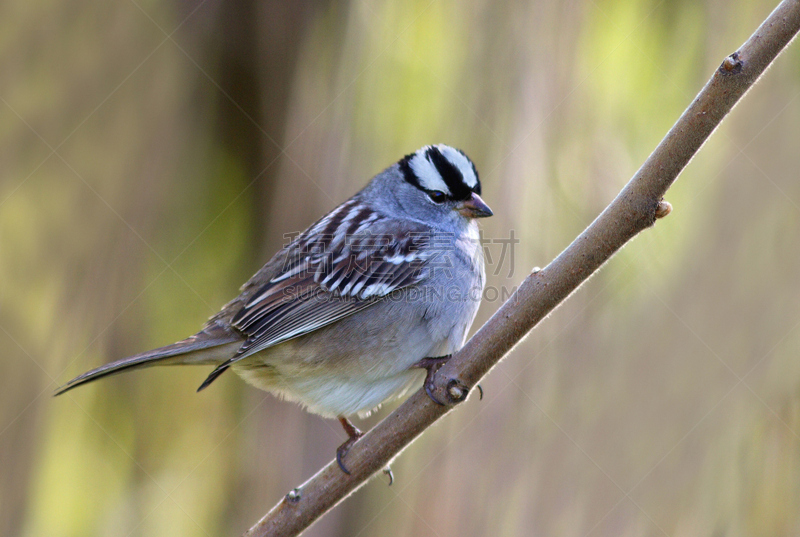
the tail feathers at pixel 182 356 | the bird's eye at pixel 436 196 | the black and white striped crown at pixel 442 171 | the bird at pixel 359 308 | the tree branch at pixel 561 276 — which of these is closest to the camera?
the tree branch at pixel 561 276

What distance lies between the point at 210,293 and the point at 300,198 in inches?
26.7

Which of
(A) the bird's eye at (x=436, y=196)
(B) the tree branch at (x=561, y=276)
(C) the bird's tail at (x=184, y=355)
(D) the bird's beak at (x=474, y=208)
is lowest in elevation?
(B) the tree branch at (x=561, y=276)

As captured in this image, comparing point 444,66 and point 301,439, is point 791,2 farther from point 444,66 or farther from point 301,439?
point 301,439

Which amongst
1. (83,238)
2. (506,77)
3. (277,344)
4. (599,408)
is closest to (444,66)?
(506,77)

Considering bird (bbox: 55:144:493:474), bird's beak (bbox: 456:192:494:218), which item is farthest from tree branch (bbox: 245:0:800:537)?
bird's beak (bbox: 456:192:494:218)

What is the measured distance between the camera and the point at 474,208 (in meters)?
2.92

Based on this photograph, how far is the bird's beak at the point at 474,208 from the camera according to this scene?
287 cm

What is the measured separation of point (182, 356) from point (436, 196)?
4.30ft

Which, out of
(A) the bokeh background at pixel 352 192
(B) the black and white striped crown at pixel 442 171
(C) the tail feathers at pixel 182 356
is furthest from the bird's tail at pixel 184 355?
(B) the black and white striped crown at pixel 442 171

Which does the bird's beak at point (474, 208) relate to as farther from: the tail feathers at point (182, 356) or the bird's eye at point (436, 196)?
the tail feathers at point (182, 356)

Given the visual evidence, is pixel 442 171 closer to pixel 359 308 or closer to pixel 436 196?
pixel 436 196

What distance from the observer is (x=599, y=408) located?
277 cm

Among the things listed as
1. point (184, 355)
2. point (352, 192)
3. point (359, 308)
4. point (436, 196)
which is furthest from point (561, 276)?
point (352, 192)

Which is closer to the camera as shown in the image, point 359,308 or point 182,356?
point 182,356
